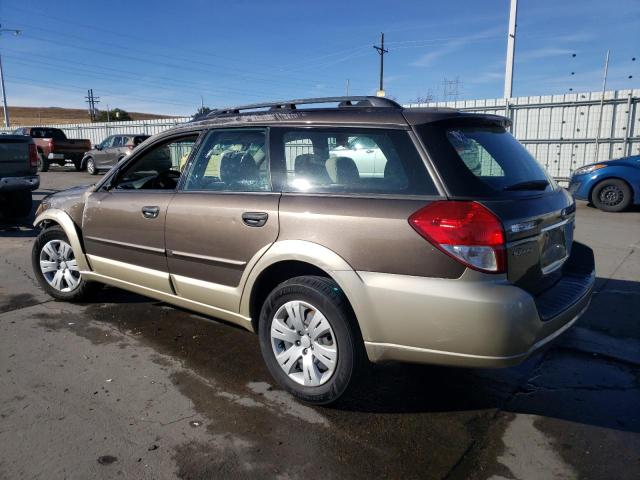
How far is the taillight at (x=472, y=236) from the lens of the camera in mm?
2453

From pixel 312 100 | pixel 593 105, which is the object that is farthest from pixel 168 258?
pixel 593 105

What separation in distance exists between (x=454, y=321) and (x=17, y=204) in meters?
9.46

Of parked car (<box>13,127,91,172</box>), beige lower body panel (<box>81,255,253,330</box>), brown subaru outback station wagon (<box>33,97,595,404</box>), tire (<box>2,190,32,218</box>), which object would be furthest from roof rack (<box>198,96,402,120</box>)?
parked car (<box>13,127,91,172</box>)

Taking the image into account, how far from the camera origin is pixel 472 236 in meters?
2.46

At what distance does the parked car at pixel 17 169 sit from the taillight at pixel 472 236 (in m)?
8.41

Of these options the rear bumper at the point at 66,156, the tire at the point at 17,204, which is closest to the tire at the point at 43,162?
the rear bumper at the point at 66,156

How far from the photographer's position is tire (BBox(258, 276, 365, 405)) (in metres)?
2.79

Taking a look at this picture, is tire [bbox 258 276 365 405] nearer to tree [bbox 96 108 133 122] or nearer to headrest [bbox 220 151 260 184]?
headrest [bbox 220 151 260 184]

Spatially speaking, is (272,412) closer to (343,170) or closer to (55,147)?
(343,170)

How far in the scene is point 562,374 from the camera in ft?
11.2

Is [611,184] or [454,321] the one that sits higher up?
[611,184]

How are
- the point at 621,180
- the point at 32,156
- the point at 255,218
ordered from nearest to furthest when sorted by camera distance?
the point at 255,218, the point at 32,156, the point at 621,180

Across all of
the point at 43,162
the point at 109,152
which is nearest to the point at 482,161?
the point at 109,152

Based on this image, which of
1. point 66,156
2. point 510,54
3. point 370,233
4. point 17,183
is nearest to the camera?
point 370,233
